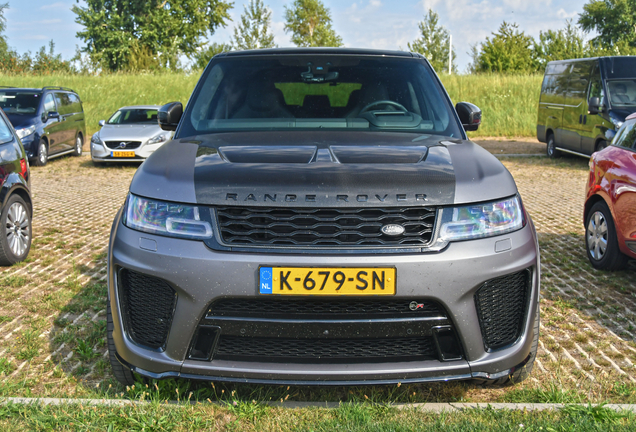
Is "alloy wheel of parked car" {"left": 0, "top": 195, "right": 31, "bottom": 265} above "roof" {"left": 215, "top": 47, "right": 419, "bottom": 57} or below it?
below

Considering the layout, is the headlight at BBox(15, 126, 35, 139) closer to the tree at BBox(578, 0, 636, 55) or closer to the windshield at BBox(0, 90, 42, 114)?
the windshield at BBox(0, 90, 42, 114)

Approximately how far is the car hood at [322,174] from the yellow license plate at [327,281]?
292mm

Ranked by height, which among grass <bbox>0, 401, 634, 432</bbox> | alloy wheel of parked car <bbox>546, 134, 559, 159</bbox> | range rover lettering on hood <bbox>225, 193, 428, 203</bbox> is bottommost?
alloy wheel of parked car <bbox>546, 134, 559, 159</bbox>

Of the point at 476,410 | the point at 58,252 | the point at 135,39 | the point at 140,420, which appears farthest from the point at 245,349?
the point at 135,39

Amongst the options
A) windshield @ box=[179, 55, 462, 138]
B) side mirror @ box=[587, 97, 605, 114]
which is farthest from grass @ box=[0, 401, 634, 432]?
side mirror @ box=[587, 97, 605, 114]

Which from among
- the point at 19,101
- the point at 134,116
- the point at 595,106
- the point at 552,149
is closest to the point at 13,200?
the point at 134,116

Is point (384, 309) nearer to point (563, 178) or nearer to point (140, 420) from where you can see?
point (140, 420)

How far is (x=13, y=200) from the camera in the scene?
625 cm

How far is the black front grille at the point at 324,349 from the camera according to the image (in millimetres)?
2766

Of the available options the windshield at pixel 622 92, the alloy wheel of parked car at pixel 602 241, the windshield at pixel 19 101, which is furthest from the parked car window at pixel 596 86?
the windshield at pixel 19 101

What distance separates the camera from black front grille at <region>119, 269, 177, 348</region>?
2773 millimetres

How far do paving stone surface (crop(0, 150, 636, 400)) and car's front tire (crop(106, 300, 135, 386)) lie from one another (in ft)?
1.16

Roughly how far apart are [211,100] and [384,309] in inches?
86.7

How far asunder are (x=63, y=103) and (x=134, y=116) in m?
2.36
